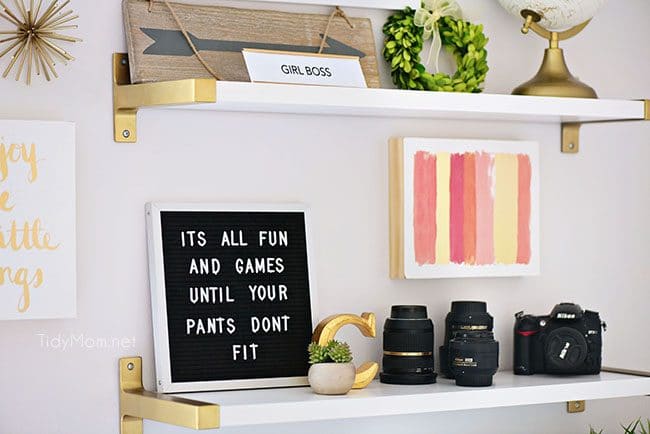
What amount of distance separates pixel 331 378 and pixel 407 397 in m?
0.11

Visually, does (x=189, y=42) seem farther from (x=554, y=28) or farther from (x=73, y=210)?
(x=554, y=28)

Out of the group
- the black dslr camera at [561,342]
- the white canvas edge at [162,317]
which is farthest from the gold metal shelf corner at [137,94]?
the black dslr camera at [561,342]

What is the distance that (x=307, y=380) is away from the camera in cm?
159

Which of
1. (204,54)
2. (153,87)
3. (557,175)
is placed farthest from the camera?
(557,175)

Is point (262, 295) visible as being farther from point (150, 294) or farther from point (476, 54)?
point (476, 54)

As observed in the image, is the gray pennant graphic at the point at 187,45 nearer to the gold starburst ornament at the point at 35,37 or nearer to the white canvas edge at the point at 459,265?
the gold starburst ornament at the point at 35,37

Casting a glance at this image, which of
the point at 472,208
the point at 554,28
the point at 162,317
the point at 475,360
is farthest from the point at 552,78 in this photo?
the point at 162,317

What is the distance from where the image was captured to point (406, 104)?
153 cm

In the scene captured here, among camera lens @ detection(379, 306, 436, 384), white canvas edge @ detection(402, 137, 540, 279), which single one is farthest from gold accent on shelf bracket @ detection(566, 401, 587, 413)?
camera lens @ detection(379, 306, 436, 384)

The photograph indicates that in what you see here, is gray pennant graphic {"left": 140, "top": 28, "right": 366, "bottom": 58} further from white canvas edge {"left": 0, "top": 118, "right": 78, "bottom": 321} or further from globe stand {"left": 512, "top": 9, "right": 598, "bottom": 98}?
globe stand {"left": 512, "top": 9, "right": 598, "bottom": 98}

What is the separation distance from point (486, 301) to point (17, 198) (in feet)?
2.50

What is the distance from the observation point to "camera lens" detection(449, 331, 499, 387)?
158 cm

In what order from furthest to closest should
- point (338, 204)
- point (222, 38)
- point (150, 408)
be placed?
1. point (338, 204)
2. point (222, 38)
3. point (150, 408)

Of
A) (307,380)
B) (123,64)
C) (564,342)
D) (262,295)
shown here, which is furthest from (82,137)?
(564,342)
